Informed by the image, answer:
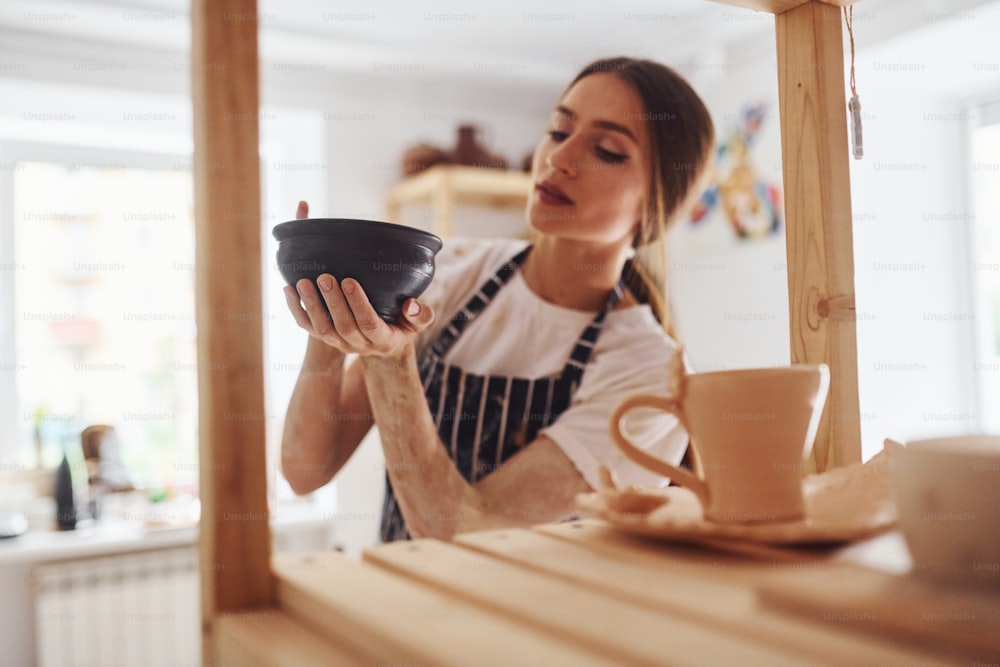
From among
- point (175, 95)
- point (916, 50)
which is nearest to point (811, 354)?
point (916, 50)

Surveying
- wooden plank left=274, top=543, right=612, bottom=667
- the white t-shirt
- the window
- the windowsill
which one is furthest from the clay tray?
the window

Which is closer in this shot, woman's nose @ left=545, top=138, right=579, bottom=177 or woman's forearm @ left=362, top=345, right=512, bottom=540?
woman's forearm @ left=362, top=345, right=512, bottom=540

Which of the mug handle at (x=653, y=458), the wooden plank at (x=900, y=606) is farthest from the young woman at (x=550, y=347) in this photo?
the wooden plank at (x=900, y=606)

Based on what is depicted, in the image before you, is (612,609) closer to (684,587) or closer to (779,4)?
(684,587)

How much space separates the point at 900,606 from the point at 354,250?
345 mm

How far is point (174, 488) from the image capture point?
3.02m

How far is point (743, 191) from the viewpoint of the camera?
290 centimetres

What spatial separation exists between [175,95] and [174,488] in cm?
139

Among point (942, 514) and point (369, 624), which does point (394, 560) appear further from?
point (942, 514)

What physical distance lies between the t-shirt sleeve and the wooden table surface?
67cm

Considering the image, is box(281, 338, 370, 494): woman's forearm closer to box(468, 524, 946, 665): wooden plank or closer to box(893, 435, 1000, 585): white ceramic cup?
box(468, 524, 946, 665): wooden plank

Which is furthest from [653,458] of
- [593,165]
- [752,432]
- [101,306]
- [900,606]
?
[101,306]

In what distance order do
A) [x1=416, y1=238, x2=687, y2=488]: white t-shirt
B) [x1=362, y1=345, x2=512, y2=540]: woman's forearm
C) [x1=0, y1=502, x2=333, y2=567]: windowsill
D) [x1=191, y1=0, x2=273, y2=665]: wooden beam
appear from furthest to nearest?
[x1=0, y1=502, x2=333, y2=567]: windowsill < [x1=416, y1=238, x2=687, y2=488]: white t-shirt < [x1=362, y1=345, x2=512, y2=540]: woman's forearm < [x1=191, y1=0, x2=273, y2=665]: wooden beam

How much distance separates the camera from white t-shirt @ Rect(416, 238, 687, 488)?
1.21 metres
